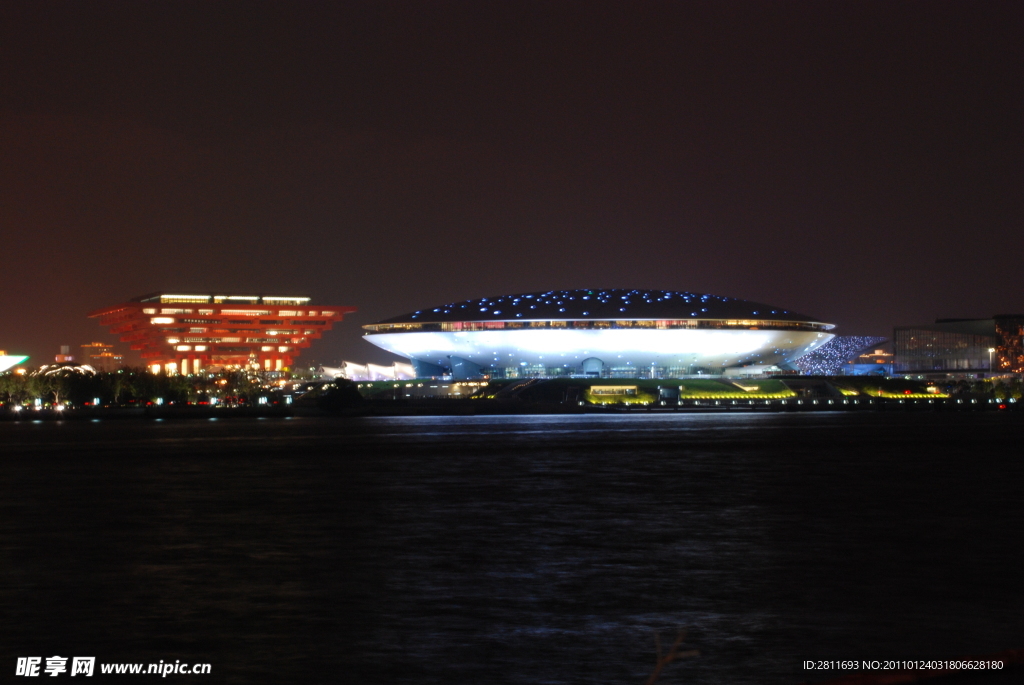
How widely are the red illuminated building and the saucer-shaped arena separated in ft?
228

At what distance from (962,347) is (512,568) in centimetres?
12542

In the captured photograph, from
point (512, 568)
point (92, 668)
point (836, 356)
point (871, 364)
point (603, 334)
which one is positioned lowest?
point (512, 568)

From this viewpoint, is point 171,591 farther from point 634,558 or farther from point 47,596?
point 634,558

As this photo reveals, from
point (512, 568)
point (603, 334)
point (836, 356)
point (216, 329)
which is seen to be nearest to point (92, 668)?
point (512, 568)

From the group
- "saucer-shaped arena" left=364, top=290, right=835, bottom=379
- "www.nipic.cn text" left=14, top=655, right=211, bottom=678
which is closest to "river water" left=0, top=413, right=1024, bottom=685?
"www.nipic.cn text" left=14, top=655, right=211, bottom=678

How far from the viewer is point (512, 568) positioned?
13078 millimetres

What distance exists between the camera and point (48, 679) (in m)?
8.02

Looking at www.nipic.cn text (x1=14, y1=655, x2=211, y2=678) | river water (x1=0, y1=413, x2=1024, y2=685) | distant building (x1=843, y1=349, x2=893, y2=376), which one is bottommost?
river water (x1=0, y1=413, x2=1024, y2=685)

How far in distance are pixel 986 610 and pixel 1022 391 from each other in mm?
100847

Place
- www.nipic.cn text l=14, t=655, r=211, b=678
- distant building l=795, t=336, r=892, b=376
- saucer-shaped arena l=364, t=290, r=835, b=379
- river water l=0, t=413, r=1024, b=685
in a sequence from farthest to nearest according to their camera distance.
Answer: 1. distant building l=795, t=336, r=892, b=376
2. saucer-shaped arena l=364, t=290, r=835, b=379
3. river water l=0, t=413, r=1024, b=685
4. www.nipic.cn text l=14, t=655, r=211, b=678

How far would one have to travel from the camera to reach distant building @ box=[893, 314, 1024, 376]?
401ft

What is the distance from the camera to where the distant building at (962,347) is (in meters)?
122

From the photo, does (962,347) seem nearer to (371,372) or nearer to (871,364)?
(871,364)

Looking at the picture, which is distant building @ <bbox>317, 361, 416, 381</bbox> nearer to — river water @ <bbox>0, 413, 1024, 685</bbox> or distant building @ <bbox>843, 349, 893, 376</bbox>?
distant building @ <bbox>843, 349, 893, 376</bbox>
